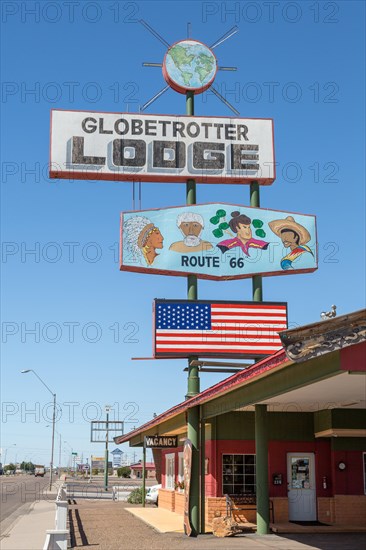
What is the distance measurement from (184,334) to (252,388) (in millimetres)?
7704

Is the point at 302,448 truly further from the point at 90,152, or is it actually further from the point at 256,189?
the point at 90,152

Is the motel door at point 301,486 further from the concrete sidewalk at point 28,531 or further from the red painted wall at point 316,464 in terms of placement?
the concrete sidewalk at point 28,531

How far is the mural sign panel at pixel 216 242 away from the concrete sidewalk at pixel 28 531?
8759 millimetres

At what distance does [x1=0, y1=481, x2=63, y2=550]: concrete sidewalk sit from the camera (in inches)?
790

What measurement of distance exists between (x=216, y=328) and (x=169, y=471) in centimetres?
1077

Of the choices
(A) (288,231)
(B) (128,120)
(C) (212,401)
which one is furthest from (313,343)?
(B) (128,120)

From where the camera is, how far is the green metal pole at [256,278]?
25.4m

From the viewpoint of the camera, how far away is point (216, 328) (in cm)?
2405

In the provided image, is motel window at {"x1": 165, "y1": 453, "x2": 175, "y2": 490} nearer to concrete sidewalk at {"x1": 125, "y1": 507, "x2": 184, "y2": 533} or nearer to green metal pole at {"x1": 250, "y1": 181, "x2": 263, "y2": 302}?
concrete sidewalk at {"x1": 125, "y1": 507, "x2": 184, "y2": 533}

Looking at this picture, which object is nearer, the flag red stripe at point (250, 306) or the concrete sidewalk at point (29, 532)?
the concrete sidewalk at point (29, 532)

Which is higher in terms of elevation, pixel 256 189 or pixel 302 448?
pixel 256 189

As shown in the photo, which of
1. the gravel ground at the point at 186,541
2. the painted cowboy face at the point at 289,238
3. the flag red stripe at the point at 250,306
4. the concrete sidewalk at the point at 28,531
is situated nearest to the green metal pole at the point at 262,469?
the gravel ground at the point at 186,541

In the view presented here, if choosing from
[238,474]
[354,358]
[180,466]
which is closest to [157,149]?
[238,474]

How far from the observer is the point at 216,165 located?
27031 millimetres
